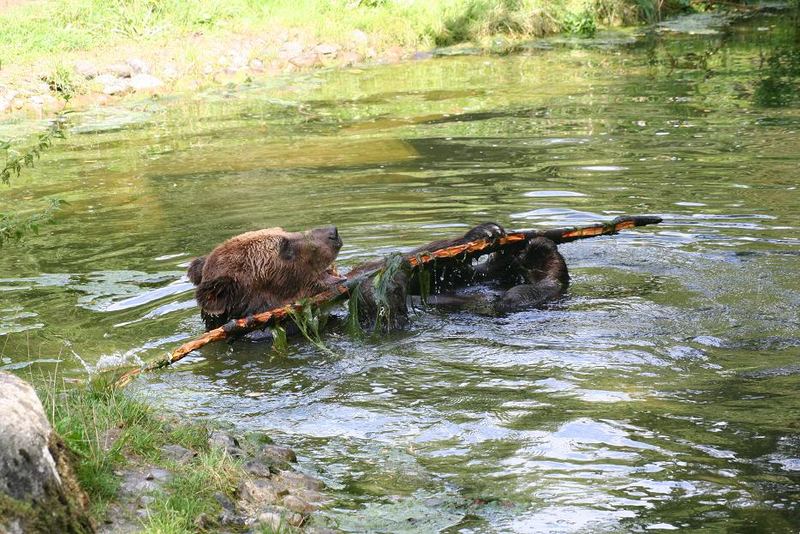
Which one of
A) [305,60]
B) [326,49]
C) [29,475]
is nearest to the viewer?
[29,475]

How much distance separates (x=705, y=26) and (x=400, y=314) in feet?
66.1

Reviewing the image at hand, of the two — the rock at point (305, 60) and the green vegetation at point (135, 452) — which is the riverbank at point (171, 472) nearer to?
the green vegetation at point (135, 452)

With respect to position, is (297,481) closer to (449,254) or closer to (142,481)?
(142,481)

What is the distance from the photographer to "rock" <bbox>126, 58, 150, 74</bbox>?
2142cm

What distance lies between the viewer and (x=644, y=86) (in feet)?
56.4

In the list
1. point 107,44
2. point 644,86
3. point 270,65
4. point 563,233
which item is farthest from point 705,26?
point 563,233

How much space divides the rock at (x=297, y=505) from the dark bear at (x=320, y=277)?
2.62 metres

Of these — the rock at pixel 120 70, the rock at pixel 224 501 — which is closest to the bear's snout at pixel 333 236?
the rock at pixel 224 501

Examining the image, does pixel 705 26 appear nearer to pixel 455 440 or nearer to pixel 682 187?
pixel 682 187

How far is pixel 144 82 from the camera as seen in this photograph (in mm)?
21203

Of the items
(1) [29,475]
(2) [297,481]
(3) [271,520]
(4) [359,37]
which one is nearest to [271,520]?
(3) [271,520]

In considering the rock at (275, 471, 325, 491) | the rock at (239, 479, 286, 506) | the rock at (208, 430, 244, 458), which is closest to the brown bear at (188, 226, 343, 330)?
the rock at (208, 430, 244, 458)

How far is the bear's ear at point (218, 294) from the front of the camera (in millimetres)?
6852

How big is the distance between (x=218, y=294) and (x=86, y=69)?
15.5 m
